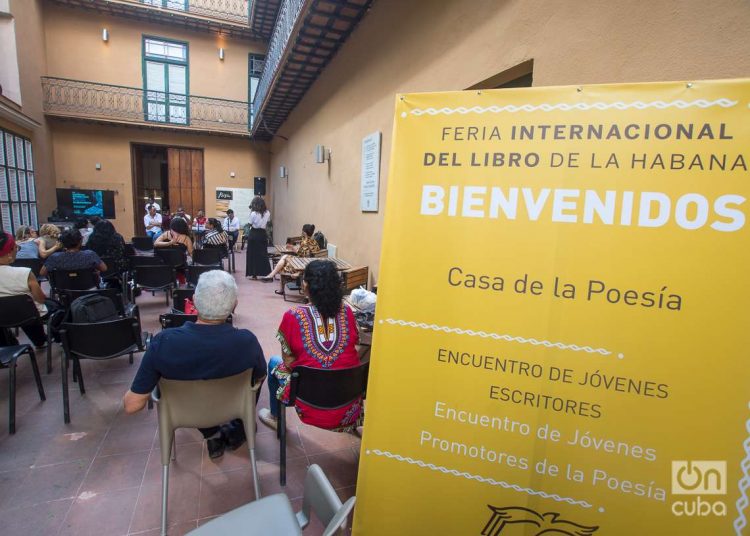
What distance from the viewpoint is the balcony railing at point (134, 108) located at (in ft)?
34.1

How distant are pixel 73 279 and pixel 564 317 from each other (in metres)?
4.25

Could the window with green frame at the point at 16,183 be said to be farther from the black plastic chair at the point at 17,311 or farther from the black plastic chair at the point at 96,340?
the black plastic chair at the point at 96,340

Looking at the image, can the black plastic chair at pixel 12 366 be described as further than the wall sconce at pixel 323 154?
No

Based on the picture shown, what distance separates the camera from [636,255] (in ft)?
3.84

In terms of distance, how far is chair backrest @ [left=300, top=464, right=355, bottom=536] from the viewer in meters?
0.99

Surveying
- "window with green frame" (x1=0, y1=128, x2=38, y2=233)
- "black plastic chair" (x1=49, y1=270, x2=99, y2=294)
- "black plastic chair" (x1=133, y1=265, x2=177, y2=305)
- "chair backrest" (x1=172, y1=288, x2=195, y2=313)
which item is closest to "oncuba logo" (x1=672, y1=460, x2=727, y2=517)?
"chair backrest" (x1=172, y1=288, x2=195, y2=313)

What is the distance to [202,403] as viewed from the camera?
1.86 metres

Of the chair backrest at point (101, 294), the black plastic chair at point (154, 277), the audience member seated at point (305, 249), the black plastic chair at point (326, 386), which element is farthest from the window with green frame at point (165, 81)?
the black plastic chair at point (326, 386)

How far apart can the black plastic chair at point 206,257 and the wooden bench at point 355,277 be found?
83.7 inches

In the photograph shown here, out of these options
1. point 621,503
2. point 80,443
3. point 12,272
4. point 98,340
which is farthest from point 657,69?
point 12,272

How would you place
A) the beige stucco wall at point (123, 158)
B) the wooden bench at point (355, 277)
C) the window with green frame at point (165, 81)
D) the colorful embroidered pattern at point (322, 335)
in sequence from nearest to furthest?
1. the colorful embroidered pattern at point (322, 335)
2. the wooden bench at point (355, 277)
3. the beige stucco wall at point (123, 158)
4. the window with green frame at point (165, 81)

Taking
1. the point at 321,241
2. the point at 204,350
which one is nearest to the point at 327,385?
the point at 204,350

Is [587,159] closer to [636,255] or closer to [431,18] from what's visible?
[636,255]

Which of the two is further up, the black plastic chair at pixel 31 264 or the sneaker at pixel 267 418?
the black plastic chair at pixel 31 264
